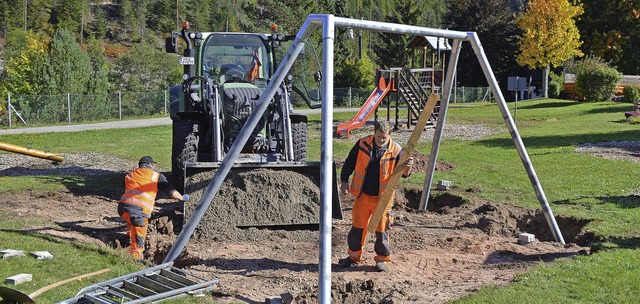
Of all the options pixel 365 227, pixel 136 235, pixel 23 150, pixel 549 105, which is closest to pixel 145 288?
pixel 136 235

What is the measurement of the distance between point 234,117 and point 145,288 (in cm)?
521

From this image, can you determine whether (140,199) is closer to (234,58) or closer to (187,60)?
(187,60)

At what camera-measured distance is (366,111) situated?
24031 millimetres

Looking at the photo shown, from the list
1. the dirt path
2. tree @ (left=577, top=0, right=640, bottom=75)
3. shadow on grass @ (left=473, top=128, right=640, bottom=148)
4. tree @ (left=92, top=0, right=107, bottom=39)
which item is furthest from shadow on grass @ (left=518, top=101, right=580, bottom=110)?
tree @ (left=92, top=0, right=107, bottom=39)

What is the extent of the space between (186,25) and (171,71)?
3746 cm

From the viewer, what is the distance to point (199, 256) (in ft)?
27.4

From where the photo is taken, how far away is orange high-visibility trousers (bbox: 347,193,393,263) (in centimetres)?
792

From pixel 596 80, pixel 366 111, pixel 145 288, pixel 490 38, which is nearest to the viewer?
pixel 145 288

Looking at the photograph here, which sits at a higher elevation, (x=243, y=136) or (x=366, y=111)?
(x=243, y=136)

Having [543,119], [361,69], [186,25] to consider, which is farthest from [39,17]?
[186,25]

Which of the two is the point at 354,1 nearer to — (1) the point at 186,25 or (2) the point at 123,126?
(2) the point at 123,126

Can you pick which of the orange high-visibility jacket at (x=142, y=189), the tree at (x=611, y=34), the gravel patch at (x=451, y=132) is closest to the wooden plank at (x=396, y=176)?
the orange high-visibility jacket at (x=142, y=189)

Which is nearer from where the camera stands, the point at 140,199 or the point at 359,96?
the point at 140,199

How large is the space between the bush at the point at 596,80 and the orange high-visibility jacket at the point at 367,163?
32718mm
